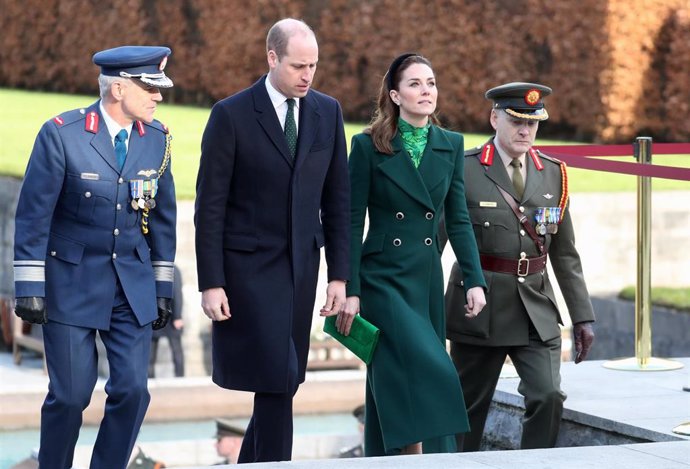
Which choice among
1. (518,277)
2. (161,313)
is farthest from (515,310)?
(161,313)

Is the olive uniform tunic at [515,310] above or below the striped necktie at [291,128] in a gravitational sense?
below

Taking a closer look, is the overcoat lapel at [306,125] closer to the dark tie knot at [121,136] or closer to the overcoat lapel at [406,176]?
the overcoat lapel at [406,176]

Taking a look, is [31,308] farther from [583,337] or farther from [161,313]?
[583,337]

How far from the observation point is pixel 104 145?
5.56 m

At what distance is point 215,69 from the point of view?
84.4ft

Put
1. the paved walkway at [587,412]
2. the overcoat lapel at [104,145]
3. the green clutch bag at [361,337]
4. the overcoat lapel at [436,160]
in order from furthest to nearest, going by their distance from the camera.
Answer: the overcoat lapel at [436,160] < the green clutch bag at [361,337] < the overcoat lapel at [104,145] < the paved walkway at [587,412]

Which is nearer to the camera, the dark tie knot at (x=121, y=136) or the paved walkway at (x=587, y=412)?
the paved walkway at (x=587, y=412)

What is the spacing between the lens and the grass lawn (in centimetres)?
1659

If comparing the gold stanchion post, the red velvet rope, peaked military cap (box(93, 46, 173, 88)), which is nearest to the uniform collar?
peaked military cap (box(93, 46, 173, 88))

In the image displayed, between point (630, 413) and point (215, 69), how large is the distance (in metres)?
19.5

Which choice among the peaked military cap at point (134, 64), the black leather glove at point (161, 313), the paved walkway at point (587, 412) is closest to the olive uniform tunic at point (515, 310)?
the paved walkway at point (587, 412)

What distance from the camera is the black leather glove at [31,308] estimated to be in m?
5.35

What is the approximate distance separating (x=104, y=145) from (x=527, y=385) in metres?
2.06

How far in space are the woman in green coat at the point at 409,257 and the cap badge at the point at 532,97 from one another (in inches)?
19.1
